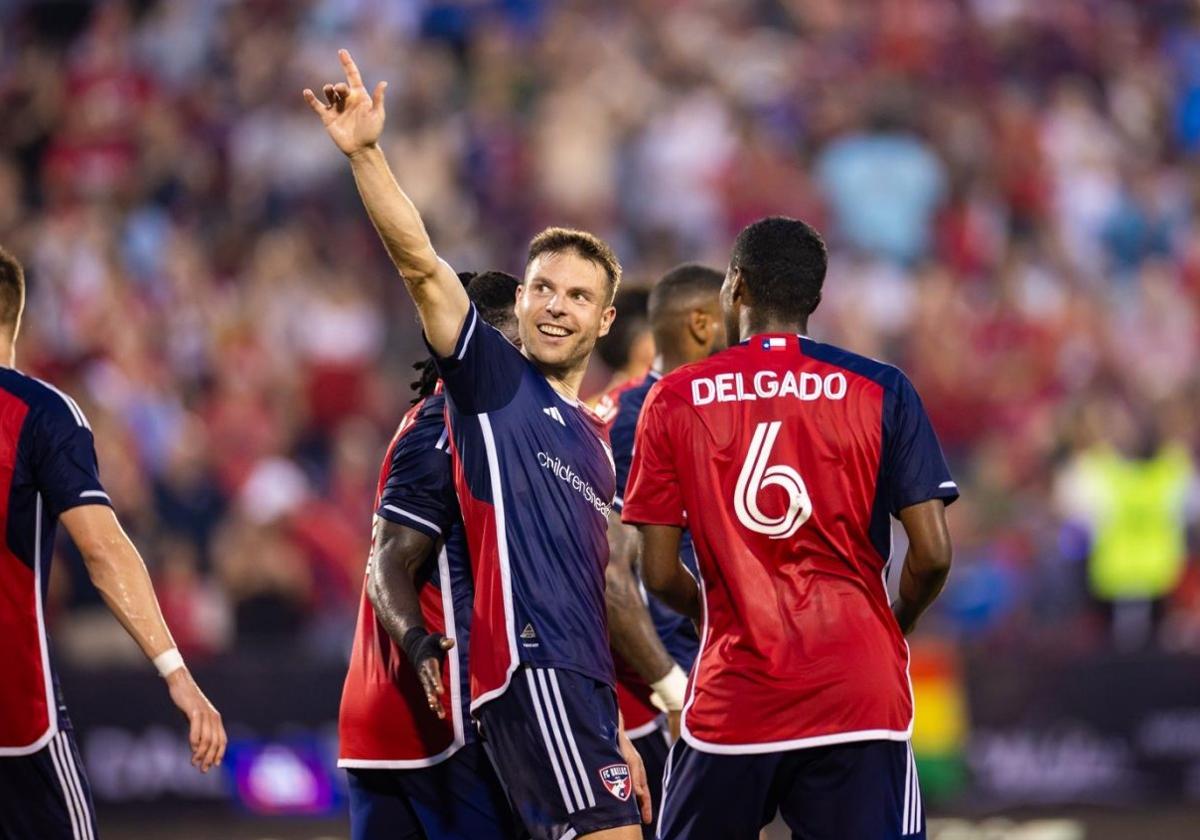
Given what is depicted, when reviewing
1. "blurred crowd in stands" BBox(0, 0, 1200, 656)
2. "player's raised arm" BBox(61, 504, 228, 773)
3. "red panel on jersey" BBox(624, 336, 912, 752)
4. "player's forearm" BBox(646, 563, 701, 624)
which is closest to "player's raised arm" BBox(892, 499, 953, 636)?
"red panel on jersey" BBox(624, 336, 912, 752)

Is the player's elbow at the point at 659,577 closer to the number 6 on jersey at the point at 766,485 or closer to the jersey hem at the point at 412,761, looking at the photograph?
the number 6 on jersey at the point at 766,485

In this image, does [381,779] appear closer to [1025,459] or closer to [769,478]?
[769,478]

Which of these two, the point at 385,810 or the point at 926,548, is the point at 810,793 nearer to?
the point at 926,548

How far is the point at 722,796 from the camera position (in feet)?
18.0

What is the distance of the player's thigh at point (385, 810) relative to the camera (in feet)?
19.7

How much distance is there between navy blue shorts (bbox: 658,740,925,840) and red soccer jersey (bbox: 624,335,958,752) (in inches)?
2.3

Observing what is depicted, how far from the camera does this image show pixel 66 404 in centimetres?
578

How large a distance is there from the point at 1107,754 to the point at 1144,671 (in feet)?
1.82

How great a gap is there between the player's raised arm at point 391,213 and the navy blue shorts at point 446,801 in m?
1.33

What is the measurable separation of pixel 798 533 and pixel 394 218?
1.42 m

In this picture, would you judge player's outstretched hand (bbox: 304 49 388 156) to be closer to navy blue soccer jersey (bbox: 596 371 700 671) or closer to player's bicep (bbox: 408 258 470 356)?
player's bicep (bbox: 408 258 470 356)

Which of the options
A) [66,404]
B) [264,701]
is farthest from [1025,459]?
[66,404]

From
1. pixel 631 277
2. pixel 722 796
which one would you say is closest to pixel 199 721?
pixel 722 796

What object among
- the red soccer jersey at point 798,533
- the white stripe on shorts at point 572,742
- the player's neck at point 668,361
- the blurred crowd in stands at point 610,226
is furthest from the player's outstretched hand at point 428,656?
the blurred crowd in stands at point 610,226
